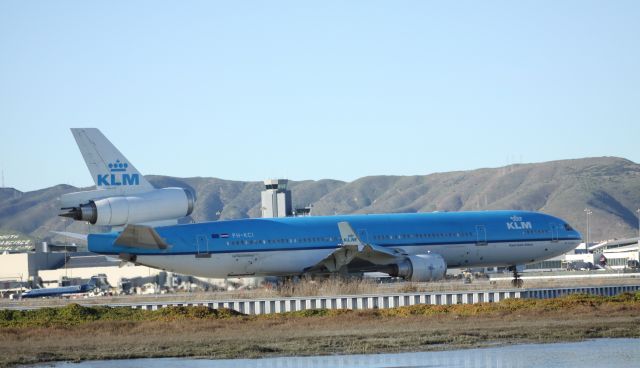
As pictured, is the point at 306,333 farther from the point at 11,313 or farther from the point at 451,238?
the point at 451,238

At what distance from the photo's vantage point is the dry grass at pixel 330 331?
104 feet

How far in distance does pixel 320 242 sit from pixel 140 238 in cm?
990

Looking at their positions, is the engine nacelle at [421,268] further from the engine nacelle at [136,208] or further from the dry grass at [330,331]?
the dry grass at [330,331]

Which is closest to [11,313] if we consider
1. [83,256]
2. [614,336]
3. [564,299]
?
[564,299]

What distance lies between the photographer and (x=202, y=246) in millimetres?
58000

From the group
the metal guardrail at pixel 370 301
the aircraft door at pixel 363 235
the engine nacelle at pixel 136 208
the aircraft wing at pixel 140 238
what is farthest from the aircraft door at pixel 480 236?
the aircraft wing at pixel 140 238

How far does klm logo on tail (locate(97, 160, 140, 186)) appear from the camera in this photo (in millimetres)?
54250

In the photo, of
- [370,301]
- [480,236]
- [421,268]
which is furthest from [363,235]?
[370,301]

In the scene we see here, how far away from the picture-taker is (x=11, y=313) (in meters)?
45.5

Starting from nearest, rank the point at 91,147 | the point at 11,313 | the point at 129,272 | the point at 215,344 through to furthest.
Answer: the point at 215,344 < the point at 11,313 < the point at 91,147 < the point at 129,272

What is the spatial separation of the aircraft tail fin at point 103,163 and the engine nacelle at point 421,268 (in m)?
14.1

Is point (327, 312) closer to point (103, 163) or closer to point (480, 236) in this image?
point (103, 163)

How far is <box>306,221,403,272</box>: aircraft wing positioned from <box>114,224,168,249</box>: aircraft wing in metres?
8.57

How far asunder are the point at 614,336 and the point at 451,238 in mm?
31630
